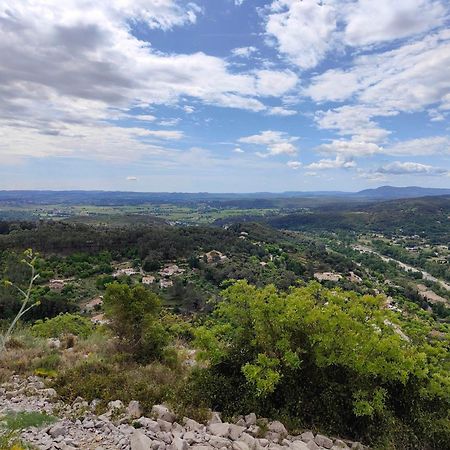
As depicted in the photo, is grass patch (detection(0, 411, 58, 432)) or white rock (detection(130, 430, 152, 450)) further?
grass patch (detection(0, 411, 58, 432))

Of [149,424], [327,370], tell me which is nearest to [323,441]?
[327,370]

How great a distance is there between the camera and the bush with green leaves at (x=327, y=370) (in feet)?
27.9

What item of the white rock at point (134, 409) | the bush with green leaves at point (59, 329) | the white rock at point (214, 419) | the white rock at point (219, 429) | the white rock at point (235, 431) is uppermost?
the white rock at point (134, 409)

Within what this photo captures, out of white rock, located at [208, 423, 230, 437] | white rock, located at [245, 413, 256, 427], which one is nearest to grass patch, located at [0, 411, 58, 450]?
white rock, located at [208, 423, 230, 437]

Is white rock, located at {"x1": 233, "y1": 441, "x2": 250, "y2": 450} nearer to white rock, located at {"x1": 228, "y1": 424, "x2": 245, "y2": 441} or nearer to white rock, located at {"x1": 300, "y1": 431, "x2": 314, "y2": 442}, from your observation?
white rock, located at {"x1": 228, "y1": 424, "x2": 245, "y2": 441}

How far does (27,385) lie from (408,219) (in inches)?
7809

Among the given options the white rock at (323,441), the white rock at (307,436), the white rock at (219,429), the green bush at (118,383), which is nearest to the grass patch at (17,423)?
the green bush at (118,383)

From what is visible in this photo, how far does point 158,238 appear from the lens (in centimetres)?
7900

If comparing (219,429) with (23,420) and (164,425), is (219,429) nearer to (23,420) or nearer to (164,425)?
(164,425)

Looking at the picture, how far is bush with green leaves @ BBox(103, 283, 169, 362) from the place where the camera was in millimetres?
11508

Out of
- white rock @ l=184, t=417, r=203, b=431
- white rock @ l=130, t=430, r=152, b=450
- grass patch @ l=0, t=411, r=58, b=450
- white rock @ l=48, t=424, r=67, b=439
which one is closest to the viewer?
grass patch @ l=0, t=411, r=58, b=450

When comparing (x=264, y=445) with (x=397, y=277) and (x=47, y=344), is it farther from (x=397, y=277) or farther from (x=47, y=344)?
(x=397, y=277)

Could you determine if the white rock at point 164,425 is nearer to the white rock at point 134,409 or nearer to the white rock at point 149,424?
the white rock at point 149,424

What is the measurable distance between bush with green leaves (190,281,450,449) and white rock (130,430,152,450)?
2274 mm
